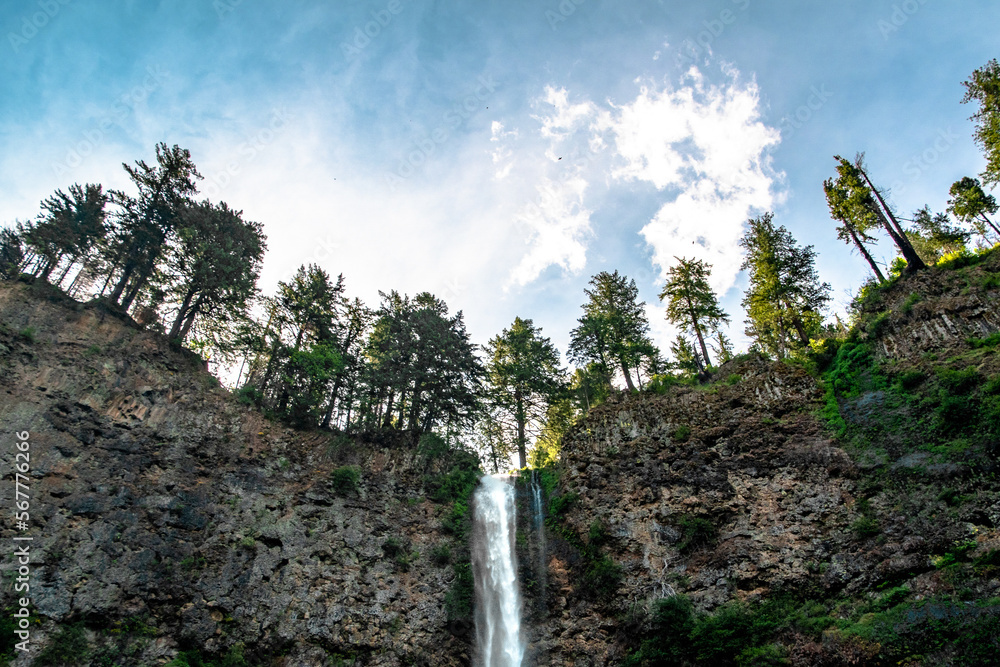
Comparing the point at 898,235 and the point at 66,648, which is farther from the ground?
the point at 898,235

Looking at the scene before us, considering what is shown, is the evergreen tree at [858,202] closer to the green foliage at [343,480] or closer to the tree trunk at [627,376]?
the tree trunk at [627,376]

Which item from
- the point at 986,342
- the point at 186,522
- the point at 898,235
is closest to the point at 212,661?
the point at 186,522

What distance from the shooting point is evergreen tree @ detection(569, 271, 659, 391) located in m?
31.0

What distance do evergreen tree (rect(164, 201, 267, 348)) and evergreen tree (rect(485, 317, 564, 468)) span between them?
16535mm

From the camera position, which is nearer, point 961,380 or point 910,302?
point 961,380

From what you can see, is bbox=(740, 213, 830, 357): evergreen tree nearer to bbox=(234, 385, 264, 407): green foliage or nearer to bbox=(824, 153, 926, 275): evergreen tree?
bbox=(824, 153, 926, 275): evergreen tree

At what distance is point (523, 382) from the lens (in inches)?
1296

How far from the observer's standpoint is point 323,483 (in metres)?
21.5

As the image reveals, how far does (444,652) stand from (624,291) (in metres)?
27.4

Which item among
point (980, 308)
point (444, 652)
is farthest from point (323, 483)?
point (980, 308)

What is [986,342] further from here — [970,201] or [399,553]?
[399,553]

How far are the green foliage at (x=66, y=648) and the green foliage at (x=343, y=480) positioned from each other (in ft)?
31.8

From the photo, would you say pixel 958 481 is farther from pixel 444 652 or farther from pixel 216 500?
pixel 216 500

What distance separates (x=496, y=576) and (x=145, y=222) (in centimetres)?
2802
